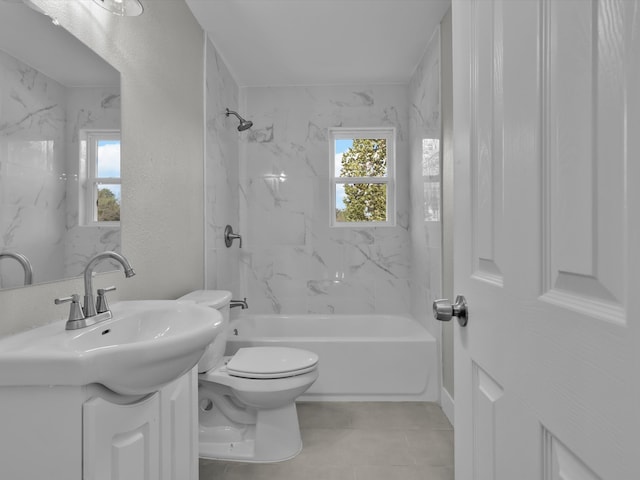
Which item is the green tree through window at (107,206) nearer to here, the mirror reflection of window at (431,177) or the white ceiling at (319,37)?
the white ceiling at (319,37)

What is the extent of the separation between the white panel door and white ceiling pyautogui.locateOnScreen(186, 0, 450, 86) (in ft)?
6.11

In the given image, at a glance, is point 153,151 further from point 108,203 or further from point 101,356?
point 101,356

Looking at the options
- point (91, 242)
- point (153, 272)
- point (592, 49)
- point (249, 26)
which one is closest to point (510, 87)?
point (592, 49)

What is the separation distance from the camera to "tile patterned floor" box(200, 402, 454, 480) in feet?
6.13

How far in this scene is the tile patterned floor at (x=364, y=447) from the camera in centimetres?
187

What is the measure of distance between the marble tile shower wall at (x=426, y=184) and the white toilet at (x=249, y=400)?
118 centimetres

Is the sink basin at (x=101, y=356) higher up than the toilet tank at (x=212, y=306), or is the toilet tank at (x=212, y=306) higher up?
the sink basin at (x=101, y=356)

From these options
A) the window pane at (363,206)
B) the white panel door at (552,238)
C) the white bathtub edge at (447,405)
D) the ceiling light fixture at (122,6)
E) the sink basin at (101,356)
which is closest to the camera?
the white panel door at (552,238)

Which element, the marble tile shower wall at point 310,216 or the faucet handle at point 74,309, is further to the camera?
the marble tile shower wall at point 310,216

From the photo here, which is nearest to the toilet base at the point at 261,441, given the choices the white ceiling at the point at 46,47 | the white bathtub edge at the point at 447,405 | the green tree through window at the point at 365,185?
the white bathtub edge at the point at 447,405

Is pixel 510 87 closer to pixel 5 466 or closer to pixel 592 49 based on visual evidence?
pixel 592 49

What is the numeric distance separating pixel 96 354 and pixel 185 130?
172 cm

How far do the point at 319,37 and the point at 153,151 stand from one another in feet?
4.97

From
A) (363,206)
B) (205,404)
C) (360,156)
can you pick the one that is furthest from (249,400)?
(360,156)
